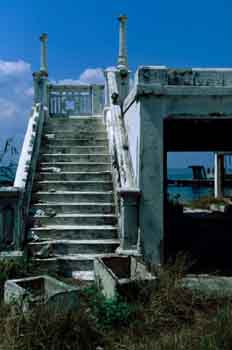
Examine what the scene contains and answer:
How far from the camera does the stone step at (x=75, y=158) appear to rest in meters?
10.6

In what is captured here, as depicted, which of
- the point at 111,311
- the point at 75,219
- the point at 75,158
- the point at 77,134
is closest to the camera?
the point at 111,311

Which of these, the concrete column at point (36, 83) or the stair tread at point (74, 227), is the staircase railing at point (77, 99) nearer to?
the concrete column at point (36, 83)

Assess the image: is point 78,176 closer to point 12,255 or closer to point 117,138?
point 117,138

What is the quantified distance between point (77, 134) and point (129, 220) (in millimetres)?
4715

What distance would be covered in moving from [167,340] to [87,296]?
67.8 inches

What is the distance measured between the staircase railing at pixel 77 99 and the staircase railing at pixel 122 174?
82.5 inches

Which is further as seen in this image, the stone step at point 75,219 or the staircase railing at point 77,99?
the staircase railing at point 77,99

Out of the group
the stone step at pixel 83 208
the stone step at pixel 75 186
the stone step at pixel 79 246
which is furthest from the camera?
the stone step at pixel 75 186

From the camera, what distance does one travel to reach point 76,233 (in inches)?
328

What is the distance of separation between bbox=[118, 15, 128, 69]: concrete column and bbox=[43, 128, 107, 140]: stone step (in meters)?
2.26

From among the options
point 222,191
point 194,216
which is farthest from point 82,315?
point 222,191

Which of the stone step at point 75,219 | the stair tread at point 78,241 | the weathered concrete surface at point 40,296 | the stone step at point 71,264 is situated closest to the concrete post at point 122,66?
the stone step at point 75,219

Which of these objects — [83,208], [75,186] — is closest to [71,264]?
[83,208]

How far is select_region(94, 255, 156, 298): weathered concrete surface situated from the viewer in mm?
5453
